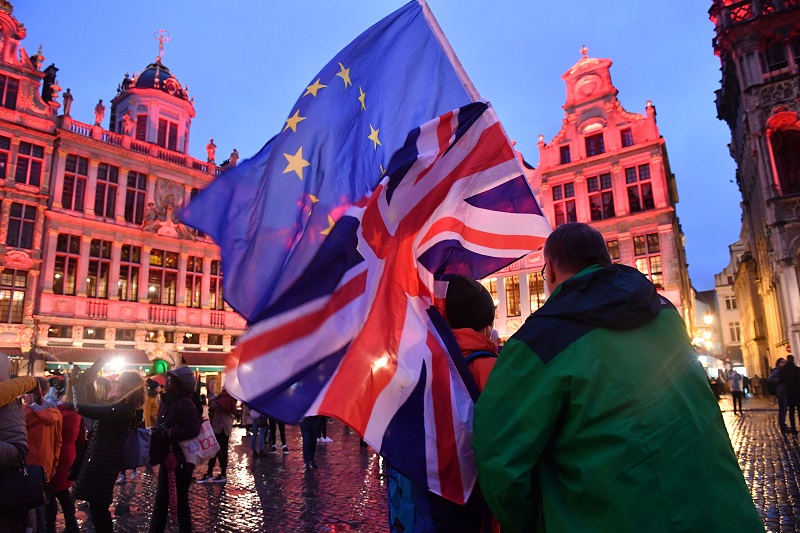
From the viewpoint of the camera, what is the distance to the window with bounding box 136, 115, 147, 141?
30859mm

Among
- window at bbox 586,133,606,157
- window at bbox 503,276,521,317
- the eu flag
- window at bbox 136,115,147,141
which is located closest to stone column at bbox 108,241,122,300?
window at bbox 136,115,147,141

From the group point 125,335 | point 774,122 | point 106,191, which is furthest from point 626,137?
point 125,335

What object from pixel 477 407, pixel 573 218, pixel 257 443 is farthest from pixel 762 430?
pixel 573 218

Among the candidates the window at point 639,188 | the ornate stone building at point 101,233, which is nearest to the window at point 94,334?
the ornate stone building at point 101,233

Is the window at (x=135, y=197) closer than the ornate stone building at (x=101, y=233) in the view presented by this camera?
No

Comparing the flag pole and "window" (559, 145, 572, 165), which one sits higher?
"window" (559, 145, 572, 165)

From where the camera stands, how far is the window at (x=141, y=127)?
3086cm

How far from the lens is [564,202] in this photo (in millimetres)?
32562

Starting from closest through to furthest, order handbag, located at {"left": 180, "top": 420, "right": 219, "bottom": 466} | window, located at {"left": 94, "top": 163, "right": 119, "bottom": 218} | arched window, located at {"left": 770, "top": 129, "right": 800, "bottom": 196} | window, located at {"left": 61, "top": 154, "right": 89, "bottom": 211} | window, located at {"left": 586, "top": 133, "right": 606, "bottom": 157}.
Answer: handbag, located at {"left": 180, "top": 420, "right": 219, "bottom": 466}
arched window, located at {"left": 770, "top": 129, "right": 800, "bottom": 196}
window, located at {"left": 61, "top": 154, "right": 89, "bottom": 211}
window, located at {"left": 94, "top": 163, "right": 119, "bottom": 218}
window, located at {"left": 586, "top": 133, "right": 606, "bottom": 157}

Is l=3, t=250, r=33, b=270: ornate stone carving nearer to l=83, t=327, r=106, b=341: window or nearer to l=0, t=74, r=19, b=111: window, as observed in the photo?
l=83, t=327, r=106, b=341: window

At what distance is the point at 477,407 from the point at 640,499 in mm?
543

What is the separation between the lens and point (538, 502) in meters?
1.80

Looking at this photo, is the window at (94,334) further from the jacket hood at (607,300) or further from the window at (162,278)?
the jacket hood at (607,300)

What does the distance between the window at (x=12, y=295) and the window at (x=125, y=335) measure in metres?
4.19
